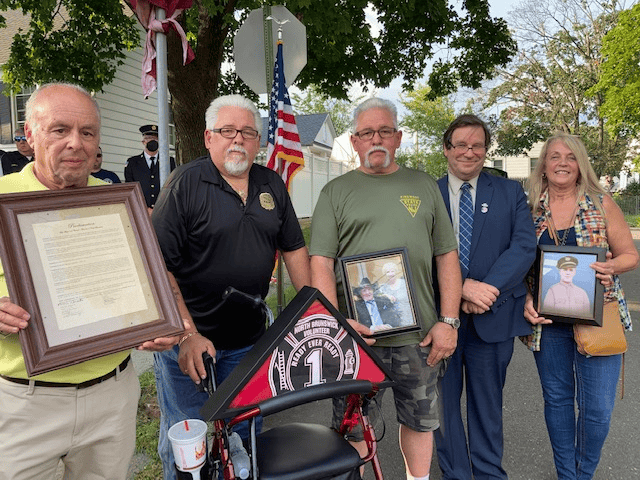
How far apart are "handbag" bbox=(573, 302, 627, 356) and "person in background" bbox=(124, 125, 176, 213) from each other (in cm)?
567

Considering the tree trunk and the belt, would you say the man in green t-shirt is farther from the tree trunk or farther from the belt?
the tree trunk

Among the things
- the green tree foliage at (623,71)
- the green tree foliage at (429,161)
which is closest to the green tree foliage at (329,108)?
the green tree foliage at (429,161)

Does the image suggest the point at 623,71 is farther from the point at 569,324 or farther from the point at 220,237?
the point at 220,237

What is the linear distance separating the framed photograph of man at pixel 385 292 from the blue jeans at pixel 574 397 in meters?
1.12

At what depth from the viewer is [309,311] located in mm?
1843

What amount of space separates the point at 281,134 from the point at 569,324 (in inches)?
135

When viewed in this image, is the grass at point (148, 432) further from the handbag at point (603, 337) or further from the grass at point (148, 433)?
the handbag at point (603, 337)

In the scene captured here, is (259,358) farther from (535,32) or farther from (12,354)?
(535,32)

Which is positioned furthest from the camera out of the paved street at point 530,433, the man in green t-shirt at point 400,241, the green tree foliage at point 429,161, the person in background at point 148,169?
the green tree foliage at point 429,161

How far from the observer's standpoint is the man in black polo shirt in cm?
235

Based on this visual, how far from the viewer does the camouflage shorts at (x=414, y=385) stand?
271cm

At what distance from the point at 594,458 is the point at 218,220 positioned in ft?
9.31

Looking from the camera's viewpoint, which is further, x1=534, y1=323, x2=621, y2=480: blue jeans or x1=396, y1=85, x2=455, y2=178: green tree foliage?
x1=396, y1=85, x2=455, y2=178: green tree foliage

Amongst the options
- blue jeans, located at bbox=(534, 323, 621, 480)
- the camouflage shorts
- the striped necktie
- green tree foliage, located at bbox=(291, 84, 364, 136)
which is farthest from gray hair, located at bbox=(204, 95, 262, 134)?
green tree foliage, located at bbox=(291, 84, 364, 136)
